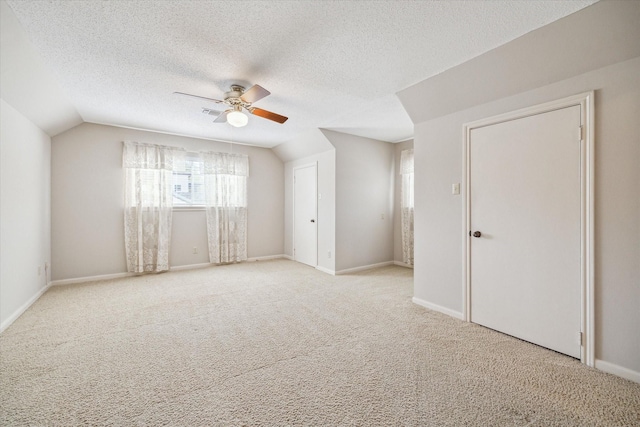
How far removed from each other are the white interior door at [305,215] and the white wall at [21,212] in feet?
12.6

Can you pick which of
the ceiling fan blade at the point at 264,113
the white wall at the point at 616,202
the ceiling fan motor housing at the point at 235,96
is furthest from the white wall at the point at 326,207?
the white wall at the point at 616,202

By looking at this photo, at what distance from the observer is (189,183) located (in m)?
5.07

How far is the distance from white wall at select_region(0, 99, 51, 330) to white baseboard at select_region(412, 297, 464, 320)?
4263 millimetres

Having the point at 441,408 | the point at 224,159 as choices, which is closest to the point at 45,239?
the point at 224,159

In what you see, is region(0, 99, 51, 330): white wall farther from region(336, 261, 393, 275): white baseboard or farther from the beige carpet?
region(336, 261, 393, 275): white baseboard

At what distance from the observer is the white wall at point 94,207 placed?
4012 mm

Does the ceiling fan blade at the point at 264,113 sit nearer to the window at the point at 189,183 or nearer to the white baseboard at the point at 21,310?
the window at the point at 189,183

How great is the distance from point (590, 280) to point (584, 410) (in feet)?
3.02

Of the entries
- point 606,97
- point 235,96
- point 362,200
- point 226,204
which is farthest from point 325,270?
point 606,97

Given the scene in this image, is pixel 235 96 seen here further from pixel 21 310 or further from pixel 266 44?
pixel 21 310

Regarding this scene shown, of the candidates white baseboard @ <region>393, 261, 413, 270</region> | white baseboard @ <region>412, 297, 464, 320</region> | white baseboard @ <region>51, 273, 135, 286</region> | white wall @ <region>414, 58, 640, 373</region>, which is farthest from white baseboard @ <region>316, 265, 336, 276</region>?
white wall @ <region>414, 58, 640, 373</region>

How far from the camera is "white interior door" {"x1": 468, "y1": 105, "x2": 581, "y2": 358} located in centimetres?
213

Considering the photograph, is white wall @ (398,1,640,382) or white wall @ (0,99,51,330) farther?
white wall @ (0,99,51,330)

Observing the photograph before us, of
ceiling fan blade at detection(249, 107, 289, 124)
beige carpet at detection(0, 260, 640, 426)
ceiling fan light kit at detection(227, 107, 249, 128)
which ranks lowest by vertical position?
beige carpet at detection(0, 260, 640, 426)
